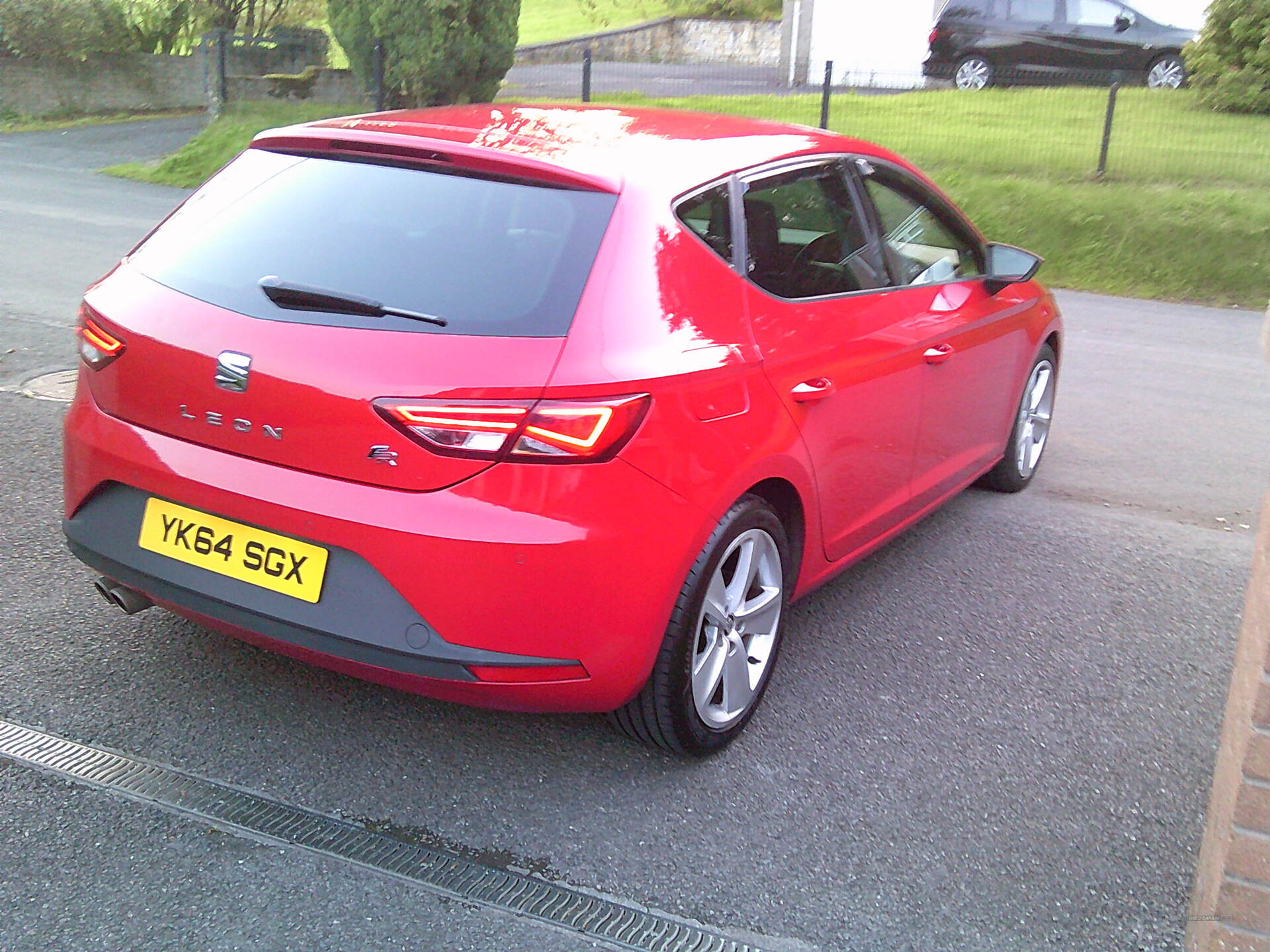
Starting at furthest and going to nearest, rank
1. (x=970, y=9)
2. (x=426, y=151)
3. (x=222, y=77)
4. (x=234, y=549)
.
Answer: (x=970, y=9) < (x=222, y=77) < (x=426, y=151) < (x=234, y=549)

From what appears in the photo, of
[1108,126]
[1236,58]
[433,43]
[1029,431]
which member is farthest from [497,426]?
[1236,58]

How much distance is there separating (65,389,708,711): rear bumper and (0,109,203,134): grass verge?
21358mm

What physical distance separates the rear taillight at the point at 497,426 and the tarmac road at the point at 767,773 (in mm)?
955

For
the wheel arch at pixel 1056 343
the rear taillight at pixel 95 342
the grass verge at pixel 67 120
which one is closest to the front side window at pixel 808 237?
the rear taillight at pixel 95 342

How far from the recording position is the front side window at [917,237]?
14.1 feet

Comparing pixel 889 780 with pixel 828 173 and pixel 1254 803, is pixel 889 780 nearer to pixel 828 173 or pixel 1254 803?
pixel 1254 803

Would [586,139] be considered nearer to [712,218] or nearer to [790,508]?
[712,218]

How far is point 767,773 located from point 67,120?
23.3 meters

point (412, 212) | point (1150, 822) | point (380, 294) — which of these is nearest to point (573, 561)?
point (380, 294)

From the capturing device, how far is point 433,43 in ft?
55.2

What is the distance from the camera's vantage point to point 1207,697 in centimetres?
392

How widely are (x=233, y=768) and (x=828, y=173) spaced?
8.45 ft

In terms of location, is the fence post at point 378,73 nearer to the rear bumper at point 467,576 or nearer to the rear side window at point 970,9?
the rear side window at point 970,9

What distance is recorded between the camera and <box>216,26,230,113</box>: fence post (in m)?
18.9
